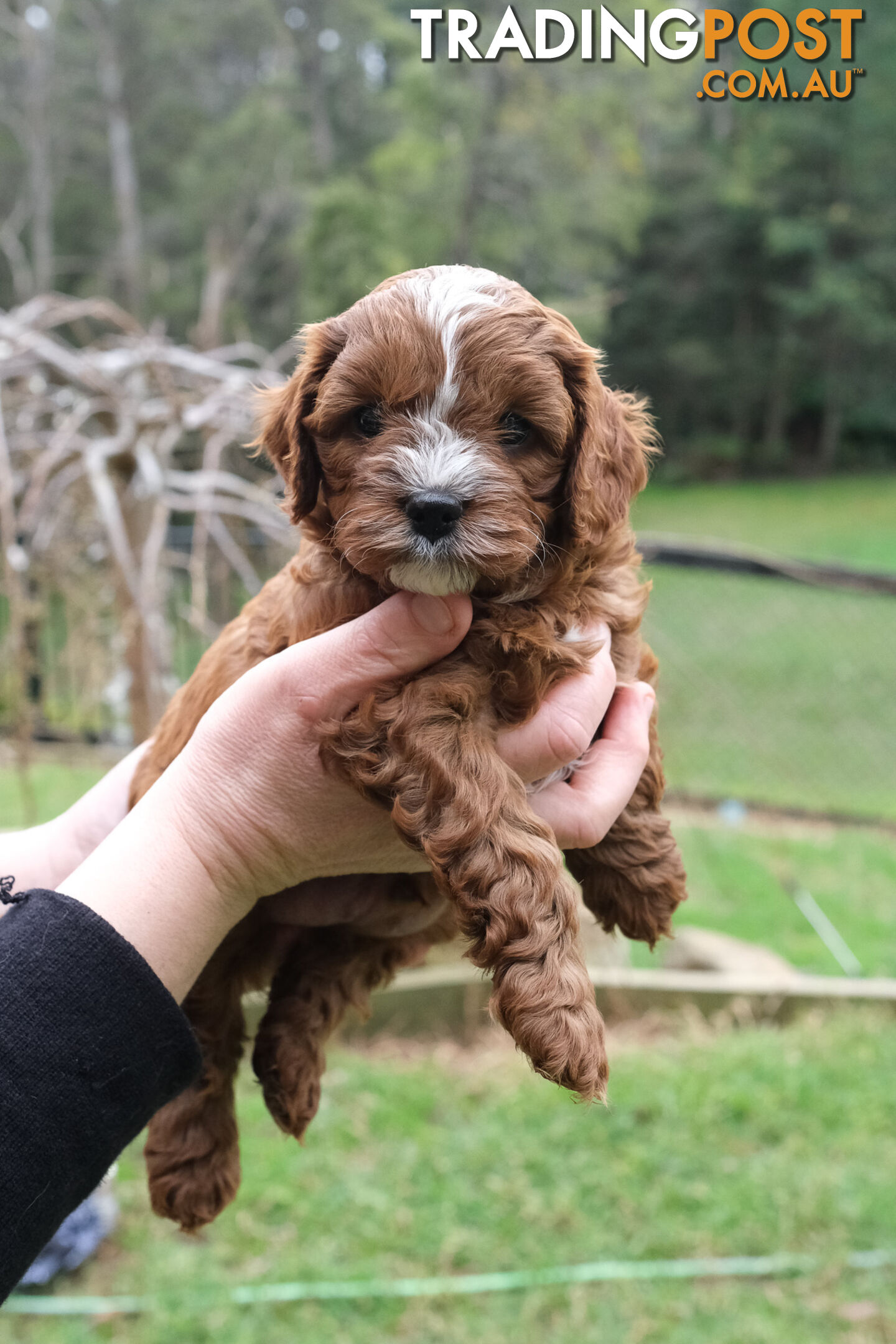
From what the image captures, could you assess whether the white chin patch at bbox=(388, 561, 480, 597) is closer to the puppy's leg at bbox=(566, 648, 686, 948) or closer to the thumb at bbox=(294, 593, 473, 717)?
the thumb at bbox=(294, 593, 473, 717)

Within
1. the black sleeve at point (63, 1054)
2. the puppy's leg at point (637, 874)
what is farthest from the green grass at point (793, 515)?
the black sleeve at point (63, 1054)

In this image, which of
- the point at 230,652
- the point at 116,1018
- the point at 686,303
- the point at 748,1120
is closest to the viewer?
the point at 116,1018

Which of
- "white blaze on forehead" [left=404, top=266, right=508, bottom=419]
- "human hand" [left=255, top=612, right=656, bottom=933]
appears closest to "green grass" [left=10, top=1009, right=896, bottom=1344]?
"human hand" [left=255, top=612, right=656, bottom=933]

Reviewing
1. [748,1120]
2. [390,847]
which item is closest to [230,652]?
[390,847]

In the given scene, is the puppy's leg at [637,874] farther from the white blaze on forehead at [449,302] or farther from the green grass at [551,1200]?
the green grass at [551,1200]

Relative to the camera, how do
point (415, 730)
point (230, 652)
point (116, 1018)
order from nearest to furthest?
point (116, 1018) → point (415, 730) → point (230, 652)

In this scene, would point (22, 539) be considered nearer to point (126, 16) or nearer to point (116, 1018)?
point (116, 1018)
